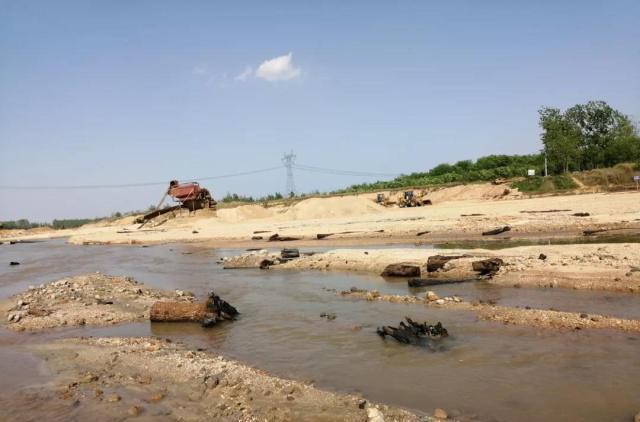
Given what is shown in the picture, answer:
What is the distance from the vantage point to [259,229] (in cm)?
4016

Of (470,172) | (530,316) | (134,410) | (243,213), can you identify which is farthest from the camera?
(470,172)

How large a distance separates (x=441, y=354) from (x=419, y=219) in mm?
25566

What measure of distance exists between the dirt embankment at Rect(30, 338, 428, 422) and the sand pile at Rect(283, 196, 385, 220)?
120 ft

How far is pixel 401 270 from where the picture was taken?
14.8 m

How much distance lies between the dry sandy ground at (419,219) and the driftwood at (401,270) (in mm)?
9952

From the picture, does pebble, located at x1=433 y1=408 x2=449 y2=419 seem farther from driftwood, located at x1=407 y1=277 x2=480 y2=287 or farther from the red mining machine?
the red mining machine

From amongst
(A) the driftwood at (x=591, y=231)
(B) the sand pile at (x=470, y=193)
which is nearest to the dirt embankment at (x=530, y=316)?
(A) the driftwood at (x=591, y=231)

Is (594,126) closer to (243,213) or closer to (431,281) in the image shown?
(243,213)

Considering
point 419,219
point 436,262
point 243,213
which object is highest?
point 243,213

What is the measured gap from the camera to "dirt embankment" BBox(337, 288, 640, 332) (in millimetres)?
8180

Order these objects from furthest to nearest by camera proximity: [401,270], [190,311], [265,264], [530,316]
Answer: [265,264] < [401,270] < [190,311] < [530,316]

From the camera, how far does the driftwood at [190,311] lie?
34.8ft

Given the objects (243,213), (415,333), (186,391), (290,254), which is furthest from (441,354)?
(243,213)

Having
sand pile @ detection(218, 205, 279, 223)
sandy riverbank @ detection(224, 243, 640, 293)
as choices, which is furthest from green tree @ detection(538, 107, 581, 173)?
sandy riverbank @ detection(224, 243, 640, 293)
